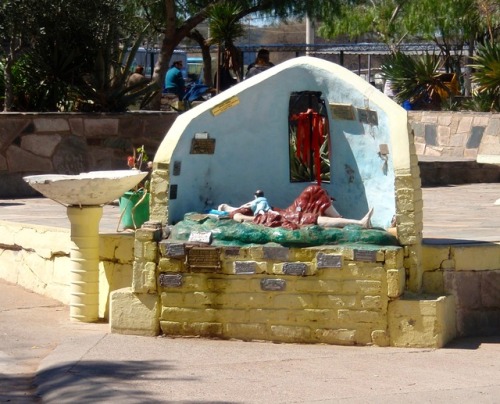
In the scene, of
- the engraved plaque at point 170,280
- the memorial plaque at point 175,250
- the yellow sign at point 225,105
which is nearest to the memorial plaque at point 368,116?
the yellow sign at point 225,105

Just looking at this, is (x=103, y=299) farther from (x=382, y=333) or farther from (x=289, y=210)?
(x=382, y=333)

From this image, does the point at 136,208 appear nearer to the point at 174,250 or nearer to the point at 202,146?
the point at 202,146

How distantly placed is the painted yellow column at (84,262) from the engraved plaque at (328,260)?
6.33 feet

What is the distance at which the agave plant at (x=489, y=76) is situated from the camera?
59.2 ft

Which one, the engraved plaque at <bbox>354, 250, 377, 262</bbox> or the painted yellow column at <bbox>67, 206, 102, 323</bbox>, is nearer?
the engraved plaque at <bbox>354, 250, 377, 262</bbox>

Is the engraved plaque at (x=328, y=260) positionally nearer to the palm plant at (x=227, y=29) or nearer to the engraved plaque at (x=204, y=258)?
the engraved plaque at (x=204, y=258)

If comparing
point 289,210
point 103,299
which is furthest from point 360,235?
point 103,299

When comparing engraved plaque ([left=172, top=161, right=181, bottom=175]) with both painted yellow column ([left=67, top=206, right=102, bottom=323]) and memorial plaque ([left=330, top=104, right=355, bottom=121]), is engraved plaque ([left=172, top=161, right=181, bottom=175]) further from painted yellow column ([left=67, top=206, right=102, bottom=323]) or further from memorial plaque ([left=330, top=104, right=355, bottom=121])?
memorial plaque ([left=330, top=104, right=355, bottom=121])

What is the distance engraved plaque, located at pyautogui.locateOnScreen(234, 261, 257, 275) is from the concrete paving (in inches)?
21.3

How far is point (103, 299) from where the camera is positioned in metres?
9.28

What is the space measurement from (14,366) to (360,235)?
8.70 feet

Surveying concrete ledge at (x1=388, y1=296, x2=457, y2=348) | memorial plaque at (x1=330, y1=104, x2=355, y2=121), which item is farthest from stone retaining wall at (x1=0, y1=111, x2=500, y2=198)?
concrete ledge at (x1=388, y1=296, x2=457, y2=348)

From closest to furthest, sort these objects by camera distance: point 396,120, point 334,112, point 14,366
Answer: point 14,366
point 396,120
point 334,112

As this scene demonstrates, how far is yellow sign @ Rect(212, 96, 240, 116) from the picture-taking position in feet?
29.5
